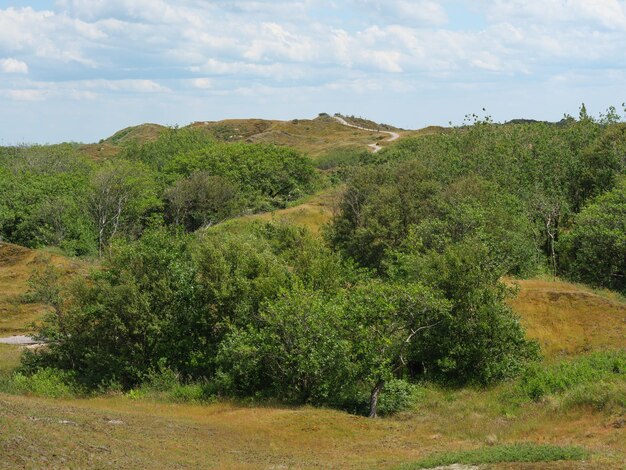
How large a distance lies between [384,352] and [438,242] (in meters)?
11.5

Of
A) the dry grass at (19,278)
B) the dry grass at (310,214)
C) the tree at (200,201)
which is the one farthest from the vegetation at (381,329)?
the tree at (200,201)

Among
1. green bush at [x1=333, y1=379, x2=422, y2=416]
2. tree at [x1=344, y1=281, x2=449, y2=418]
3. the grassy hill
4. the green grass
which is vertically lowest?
green bush at [x1=333, y1=379, x2=422, y2=416]

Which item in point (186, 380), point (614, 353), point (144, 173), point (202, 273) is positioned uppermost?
point (144, 173)

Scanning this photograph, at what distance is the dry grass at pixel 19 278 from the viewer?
141 feet

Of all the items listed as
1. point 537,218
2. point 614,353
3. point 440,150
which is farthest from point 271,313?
point 440,150

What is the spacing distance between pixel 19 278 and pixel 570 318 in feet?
119

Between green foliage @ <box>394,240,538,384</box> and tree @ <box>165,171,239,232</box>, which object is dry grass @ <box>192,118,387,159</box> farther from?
green foliage @ <box>394,240,538,384</box>

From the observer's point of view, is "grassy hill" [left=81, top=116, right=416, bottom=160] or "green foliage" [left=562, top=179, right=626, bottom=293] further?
"grassy hill" [left=81, top=116, right=416, bottom=160]

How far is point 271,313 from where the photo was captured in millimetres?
25250

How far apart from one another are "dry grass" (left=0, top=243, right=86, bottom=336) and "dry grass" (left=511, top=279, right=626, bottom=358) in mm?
26955

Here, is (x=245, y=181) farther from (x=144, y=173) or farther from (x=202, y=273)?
(x=202, y=273)

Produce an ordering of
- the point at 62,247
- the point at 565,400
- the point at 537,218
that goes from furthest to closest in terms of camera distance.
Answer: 1. the point at 62,247
2. the point at 537,218
3. the point at 565,400

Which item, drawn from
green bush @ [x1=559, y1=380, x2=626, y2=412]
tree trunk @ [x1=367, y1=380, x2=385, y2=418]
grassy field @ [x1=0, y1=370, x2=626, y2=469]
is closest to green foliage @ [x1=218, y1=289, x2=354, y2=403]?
tree trunk @ [x1=367, y1=380, x2=385, y2=418]

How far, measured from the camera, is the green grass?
15.7m
